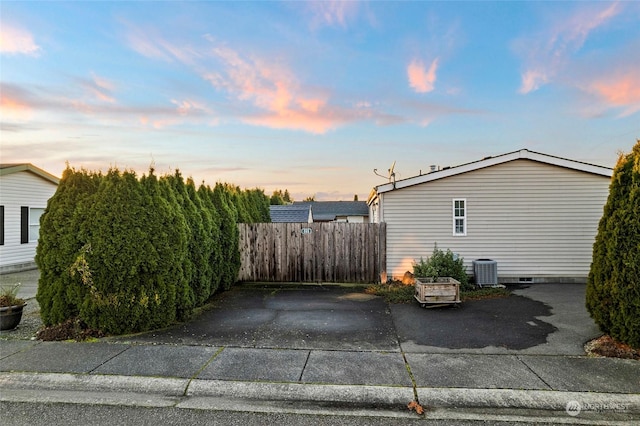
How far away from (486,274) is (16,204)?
59.5ft

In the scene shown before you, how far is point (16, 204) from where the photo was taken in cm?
1394

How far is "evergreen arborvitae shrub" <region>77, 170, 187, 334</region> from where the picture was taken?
18.3 ft

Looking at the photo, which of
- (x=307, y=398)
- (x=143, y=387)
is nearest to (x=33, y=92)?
(x=143, y=387)

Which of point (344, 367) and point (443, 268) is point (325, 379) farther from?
point (443, 268)

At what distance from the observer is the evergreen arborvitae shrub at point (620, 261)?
182 inches

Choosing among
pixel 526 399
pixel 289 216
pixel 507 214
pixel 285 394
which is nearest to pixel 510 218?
pixel 507 214

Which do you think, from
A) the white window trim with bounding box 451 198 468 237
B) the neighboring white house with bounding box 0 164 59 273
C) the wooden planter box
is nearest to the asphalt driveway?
the wooden planter box

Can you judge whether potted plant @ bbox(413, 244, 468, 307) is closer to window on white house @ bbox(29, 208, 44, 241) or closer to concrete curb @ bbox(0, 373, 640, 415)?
concrete curb @ bbox(0, 373, 640, 415)

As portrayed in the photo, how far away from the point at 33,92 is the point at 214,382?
9972 mm

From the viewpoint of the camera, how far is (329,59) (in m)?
10.3

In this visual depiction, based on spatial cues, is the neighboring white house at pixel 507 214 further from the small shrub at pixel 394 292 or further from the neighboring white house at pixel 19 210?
the neighboring white house at pixel 19 210

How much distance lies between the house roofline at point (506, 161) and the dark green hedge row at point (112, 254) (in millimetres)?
6929

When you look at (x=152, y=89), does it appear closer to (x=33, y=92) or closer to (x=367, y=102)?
(x=33, y=92)

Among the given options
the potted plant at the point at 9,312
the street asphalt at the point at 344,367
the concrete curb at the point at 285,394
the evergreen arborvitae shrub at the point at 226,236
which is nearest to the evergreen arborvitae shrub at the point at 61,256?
the potted plant at the point at 9,312
